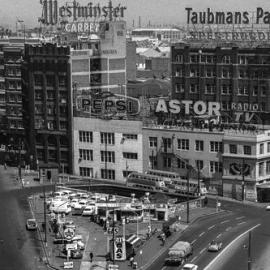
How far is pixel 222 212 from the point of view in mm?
A: 132750

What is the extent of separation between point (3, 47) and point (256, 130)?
69.4 meters

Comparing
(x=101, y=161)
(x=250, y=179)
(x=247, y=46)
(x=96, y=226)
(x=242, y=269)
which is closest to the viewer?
(x=242, y=269)

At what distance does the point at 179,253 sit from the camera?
103 m

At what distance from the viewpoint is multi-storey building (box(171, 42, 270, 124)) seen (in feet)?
551

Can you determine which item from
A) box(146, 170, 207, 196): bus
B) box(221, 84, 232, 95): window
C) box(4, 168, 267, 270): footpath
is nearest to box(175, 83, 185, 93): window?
box(221, 84, 232, 95): window

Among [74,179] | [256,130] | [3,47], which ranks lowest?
[74,179]

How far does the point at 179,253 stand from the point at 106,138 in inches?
2299

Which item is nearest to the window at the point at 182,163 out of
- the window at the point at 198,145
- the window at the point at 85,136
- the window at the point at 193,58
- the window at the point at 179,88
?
the window at the point at 198,145

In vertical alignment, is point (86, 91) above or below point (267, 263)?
above

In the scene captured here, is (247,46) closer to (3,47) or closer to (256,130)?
(256,130)

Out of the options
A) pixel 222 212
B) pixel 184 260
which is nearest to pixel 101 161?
pixel 222 212

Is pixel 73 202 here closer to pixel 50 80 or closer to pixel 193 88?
pixel 50 80

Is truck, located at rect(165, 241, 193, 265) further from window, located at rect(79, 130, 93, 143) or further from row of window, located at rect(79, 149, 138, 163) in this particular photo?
window, located at rect(79, 130, 93, 143)

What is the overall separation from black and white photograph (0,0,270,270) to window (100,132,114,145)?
18 cm
